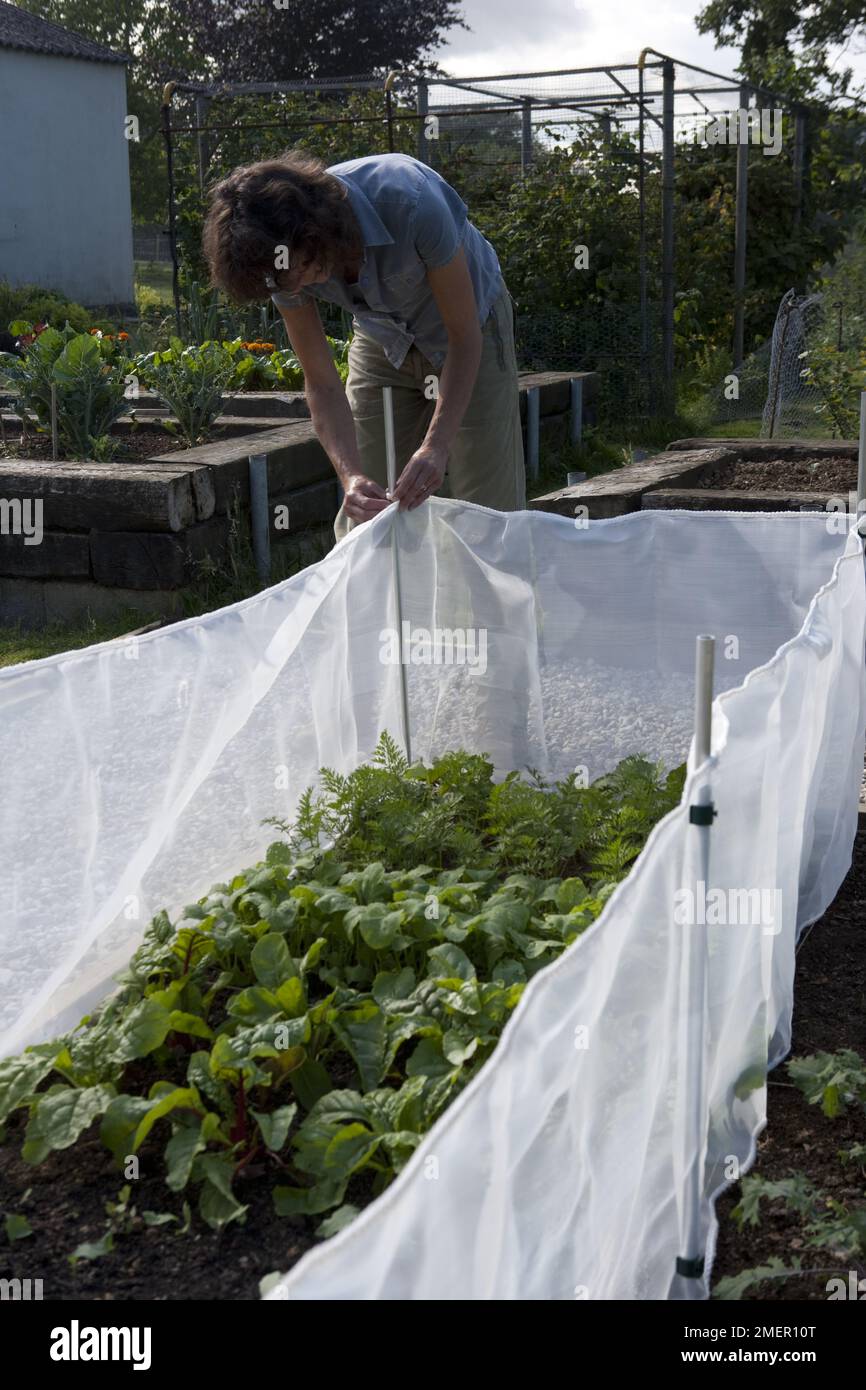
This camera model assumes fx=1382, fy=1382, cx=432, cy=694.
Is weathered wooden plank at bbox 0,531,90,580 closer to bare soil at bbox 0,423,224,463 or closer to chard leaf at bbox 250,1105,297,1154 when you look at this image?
bare soil at bbox 0,423,224,463

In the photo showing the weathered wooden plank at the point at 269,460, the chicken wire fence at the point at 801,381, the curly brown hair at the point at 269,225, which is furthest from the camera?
the chicken wire fence at the point at 801,381

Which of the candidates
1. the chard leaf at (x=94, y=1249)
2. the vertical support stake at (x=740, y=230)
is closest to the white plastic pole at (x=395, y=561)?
the chard leaf at (x=94, y=1249)

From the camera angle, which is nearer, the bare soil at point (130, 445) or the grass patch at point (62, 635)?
the grass patch at point (62, 635)

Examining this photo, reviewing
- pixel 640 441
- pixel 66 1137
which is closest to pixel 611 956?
pixel 66 1137

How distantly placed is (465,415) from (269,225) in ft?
3.15

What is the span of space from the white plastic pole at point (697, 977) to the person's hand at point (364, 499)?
163cm

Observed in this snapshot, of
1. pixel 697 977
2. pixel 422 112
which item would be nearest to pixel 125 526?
pixel 697 977

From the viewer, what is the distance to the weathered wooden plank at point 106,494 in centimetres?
498

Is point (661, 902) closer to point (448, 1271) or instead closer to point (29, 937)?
point (448, 1271)

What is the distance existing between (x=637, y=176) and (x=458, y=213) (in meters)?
7.27

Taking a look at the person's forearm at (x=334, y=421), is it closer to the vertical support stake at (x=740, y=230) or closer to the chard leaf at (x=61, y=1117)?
the chard leaf at (x=61, y=1117)

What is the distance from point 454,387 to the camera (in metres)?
3.27

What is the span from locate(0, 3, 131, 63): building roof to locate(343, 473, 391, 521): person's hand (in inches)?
711
